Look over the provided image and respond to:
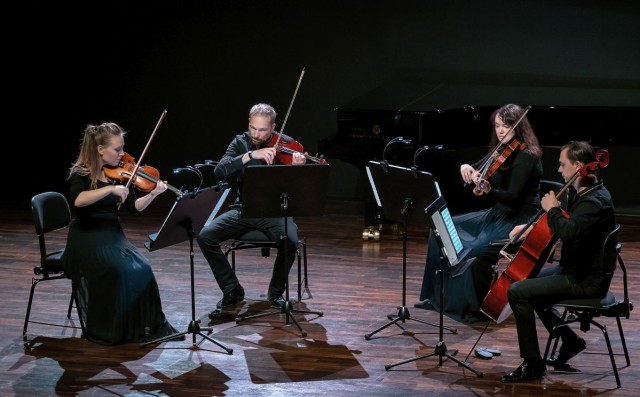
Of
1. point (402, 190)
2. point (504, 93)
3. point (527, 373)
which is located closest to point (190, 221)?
point (402, 190)

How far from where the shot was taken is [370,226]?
7500 millimetres

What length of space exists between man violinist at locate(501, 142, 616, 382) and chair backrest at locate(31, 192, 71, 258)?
97.8 inches

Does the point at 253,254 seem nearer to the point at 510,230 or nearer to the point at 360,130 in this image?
the point at 360,130

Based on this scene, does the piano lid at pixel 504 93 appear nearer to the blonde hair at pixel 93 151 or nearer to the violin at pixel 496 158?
the violin at pixel 496 158

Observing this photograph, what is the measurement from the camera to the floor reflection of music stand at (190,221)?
14.9ft

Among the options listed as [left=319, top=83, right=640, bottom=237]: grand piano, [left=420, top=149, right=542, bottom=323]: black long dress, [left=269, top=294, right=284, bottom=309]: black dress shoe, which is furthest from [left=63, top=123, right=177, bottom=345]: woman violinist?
[left=319, top=83, right=640, bottom=237]: grand piano

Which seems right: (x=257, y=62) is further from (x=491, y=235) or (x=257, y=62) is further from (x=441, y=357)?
(x=441, y=357)

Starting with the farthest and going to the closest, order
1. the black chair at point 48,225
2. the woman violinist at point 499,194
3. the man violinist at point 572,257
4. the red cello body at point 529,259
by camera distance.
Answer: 1. the woman violinist at point 499,194
2. the black chair at point 48,225
3. the red cello body at point 529,259
4. the man violinist at point 572,257

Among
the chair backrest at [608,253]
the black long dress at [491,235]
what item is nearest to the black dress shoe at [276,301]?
the black long dress at [491,235]

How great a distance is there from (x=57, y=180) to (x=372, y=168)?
→ 6535mm

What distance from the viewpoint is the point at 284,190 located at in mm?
4746

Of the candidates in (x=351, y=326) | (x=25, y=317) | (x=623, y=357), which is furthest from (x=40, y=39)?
(x=623, y=357)

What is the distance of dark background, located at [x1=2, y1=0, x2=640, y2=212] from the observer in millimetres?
9000

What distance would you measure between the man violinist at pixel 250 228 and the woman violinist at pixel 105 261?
0.63 m
